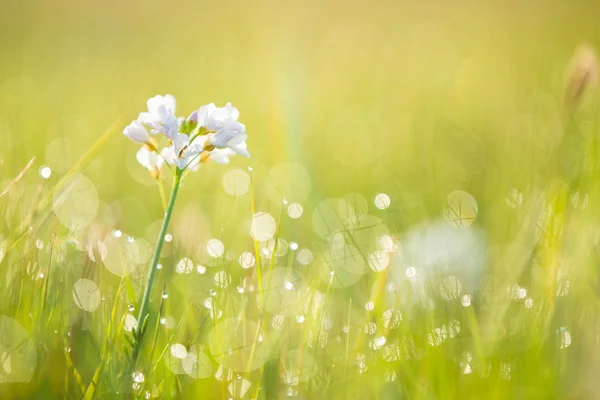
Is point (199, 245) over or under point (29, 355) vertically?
over

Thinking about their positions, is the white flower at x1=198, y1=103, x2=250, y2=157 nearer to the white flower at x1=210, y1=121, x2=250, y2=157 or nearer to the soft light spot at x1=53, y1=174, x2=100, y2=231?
the white flower at x1=210, y1=121, x2=250, y2=157

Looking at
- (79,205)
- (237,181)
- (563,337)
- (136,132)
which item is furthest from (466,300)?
(237,181)

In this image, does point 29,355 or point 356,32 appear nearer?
point 29,355

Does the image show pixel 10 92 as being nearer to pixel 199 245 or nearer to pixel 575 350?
pixel 199 245

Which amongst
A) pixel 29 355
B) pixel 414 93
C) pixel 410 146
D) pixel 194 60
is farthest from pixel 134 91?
pixel 29 355

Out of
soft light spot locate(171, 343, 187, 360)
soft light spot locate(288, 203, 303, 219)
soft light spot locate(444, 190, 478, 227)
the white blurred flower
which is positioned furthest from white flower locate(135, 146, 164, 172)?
soft light spot locate(288, 203, 303, 219)

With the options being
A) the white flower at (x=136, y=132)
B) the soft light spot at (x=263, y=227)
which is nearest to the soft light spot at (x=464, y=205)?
the soft light spot at (x=263, y=227)

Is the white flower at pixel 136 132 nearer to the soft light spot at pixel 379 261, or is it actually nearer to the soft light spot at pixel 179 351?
the soft light spot at pixel 179 351
